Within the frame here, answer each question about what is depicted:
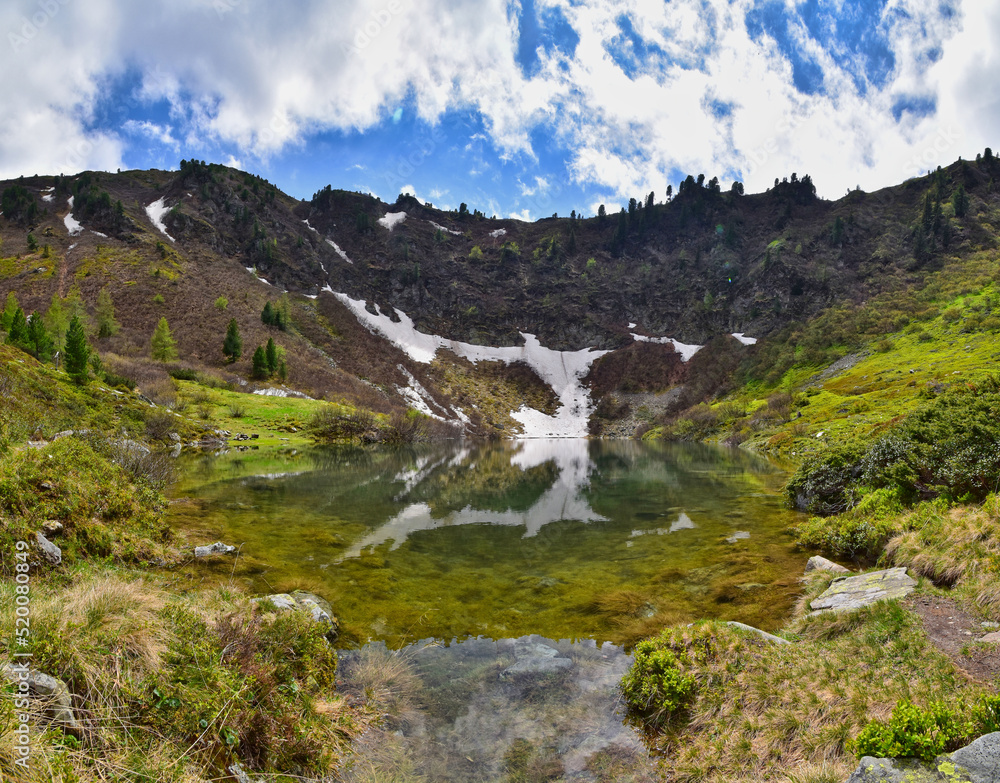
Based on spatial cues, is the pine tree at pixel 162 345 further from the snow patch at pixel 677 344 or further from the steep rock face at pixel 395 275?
the snow patch at pixel 677 344

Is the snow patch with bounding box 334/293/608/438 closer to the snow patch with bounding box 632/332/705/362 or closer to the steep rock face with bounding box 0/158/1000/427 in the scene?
the steep rock face with bounding box 0/158/1000/427

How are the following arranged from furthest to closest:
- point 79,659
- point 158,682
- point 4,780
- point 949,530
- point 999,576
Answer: point 949,530
point 999,576
point 158,682
point 79,659
point 4,780

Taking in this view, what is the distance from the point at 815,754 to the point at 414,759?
15.8 ft

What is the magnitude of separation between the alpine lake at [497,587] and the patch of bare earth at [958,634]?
2737 millimetres

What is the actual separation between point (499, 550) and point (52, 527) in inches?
464

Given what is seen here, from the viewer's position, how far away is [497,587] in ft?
41.1

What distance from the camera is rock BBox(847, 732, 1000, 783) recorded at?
3.42 metres

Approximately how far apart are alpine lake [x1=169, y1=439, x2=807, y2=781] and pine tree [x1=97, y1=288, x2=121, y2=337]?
71.1 metres

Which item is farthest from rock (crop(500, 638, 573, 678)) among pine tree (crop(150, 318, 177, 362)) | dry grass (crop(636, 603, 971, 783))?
pine tree (crop(150, 318, 177, 362))

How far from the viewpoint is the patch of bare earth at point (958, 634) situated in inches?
229

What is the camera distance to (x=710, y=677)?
7.00 metres

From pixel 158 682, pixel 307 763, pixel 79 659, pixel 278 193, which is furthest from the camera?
pixel 278 193

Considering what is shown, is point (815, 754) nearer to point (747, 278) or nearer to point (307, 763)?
point (307, 763)

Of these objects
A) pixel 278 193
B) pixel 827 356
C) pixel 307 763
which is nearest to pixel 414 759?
pixel 307 763
